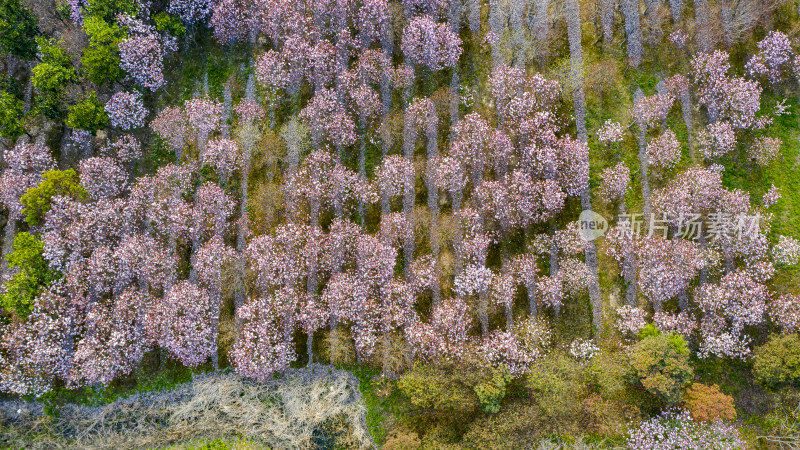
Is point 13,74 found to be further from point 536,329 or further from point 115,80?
point 536,329

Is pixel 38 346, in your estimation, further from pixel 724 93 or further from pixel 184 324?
pixel 724 93

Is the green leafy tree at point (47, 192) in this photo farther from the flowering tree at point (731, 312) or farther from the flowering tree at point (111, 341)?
the flowering tree at point (731, 312)

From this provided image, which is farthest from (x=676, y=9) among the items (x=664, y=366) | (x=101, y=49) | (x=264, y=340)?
(x=101, y=49)

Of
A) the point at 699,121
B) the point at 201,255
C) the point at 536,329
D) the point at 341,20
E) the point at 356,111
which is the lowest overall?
the point at 536,329

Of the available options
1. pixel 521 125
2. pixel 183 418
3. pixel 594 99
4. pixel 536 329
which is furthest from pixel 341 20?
pixel 183 418

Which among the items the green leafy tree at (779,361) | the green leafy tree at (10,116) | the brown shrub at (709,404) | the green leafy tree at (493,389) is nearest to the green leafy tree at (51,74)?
the green leafy tree at (10,116)

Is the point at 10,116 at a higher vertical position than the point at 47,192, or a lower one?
higher
